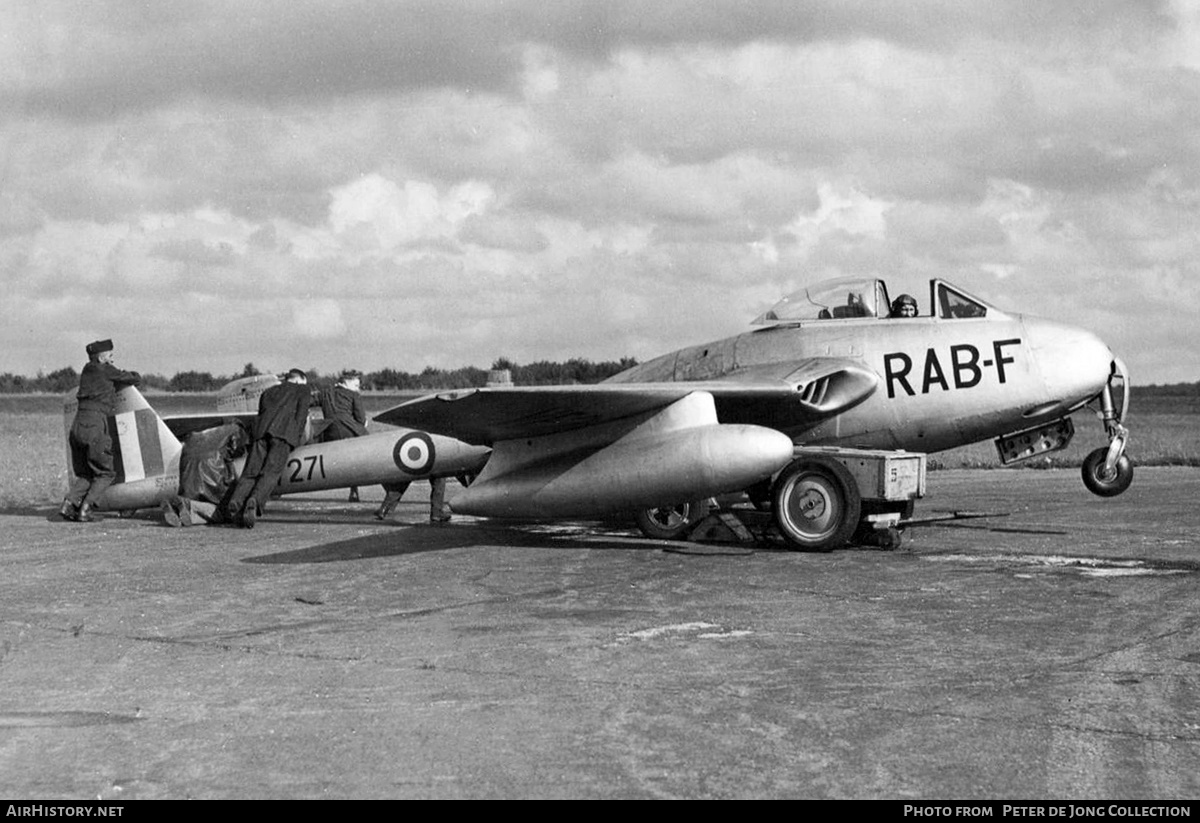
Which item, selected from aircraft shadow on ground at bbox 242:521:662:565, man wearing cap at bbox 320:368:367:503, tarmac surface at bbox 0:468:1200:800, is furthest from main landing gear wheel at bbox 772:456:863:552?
man wearing cap at bbox 320:368:367:503

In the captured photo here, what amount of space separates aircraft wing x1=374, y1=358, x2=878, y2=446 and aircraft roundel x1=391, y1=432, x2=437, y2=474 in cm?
215

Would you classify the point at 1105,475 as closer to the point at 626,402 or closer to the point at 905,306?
the point at 905,306

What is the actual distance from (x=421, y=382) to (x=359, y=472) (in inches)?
1577

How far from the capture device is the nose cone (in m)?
13.1

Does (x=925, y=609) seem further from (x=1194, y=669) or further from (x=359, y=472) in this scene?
(x=359, y=472)

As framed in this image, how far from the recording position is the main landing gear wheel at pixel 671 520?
13.1m

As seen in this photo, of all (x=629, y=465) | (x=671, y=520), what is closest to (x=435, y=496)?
(x=671, y=520)

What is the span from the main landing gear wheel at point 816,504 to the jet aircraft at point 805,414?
0.04 feet

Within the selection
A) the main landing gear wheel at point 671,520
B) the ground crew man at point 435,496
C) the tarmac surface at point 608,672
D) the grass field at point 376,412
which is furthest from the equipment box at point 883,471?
the grass field at point 376,412

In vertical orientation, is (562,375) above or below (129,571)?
above

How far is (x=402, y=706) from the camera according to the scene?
5.94 meters

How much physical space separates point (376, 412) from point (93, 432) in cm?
1089

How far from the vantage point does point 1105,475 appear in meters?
13.5

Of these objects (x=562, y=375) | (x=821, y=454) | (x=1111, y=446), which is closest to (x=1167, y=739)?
(x=821, y=454)
